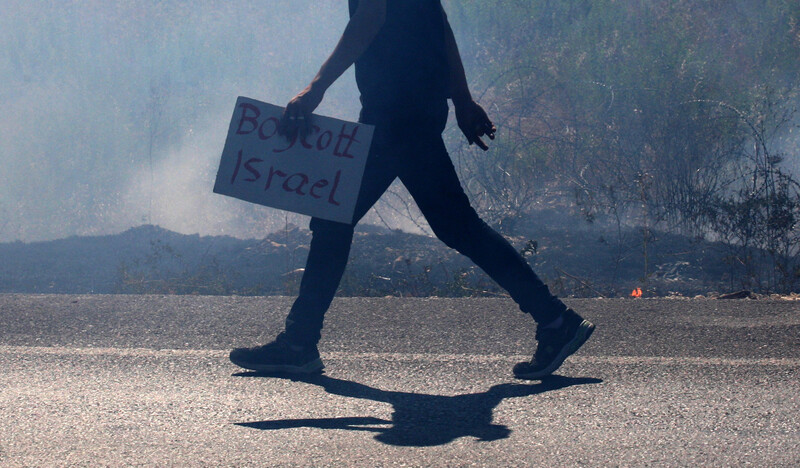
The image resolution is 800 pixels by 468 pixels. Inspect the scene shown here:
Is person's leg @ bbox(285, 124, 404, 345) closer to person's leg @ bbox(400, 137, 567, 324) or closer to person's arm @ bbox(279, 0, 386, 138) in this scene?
person's leg @ bbox(400, 137, 567, 324)

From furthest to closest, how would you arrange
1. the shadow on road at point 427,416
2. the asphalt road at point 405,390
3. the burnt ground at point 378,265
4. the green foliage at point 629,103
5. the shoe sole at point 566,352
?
the green foliage at point 629,103, the burnt ground at point 378,265, the shoe sole at point 566,352, the shadow on road at point 427,416, the asphalt road at point 405,390

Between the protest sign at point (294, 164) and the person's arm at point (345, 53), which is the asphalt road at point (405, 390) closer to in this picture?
the protest sign at point (294, 164)

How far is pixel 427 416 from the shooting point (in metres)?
2.73

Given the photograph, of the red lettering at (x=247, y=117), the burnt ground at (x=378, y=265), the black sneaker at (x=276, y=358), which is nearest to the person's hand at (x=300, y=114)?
the red lettering at (x=247, y=117)

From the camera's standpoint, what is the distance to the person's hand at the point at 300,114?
3.21m

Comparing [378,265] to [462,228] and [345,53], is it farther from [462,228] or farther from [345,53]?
[345,53]

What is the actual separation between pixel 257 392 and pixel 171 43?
11493 millimetres

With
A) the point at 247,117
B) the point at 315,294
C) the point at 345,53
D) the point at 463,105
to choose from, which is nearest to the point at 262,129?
the point at 247,117

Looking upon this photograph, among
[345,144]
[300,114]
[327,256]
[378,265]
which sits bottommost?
[327,256]

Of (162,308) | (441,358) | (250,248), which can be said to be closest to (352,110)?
(250,248)

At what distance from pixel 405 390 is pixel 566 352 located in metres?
0.64

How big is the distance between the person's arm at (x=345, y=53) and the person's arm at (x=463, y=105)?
0.37 m

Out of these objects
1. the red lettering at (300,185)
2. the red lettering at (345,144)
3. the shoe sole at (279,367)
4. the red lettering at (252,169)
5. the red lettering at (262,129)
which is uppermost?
the red lettering at (262,129)

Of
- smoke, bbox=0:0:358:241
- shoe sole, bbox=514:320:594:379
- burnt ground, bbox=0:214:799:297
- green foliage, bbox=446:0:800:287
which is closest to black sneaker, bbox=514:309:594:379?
shoe sole, bbox=514:320:594:379
